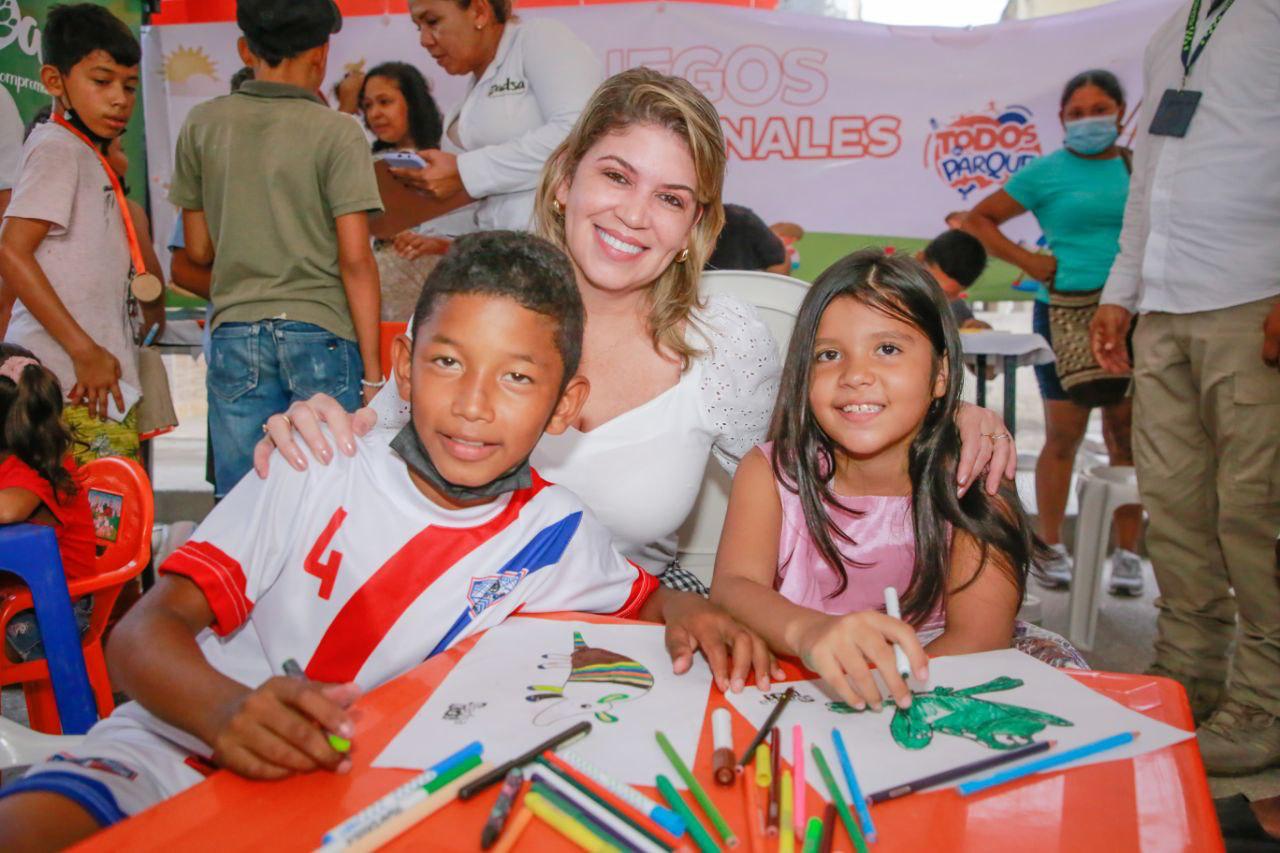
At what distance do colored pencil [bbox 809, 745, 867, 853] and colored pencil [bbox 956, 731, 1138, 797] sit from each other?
0.33 feet

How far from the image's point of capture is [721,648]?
0.95 meters

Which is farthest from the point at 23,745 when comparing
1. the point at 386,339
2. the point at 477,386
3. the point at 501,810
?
the point at 386,339

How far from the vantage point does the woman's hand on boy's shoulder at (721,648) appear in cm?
90

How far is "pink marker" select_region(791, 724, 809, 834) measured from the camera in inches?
24.7

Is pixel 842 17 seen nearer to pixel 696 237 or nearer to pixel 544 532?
pixel 696 237

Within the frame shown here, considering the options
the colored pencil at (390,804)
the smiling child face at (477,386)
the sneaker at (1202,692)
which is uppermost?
the smiling child face at (477,386)

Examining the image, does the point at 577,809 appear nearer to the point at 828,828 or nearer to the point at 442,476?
the point at 828,828

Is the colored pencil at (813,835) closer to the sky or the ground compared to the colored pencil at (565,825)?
closer to the ground

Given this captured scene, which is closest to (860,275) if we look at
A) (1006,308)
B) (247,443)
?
(247,443)

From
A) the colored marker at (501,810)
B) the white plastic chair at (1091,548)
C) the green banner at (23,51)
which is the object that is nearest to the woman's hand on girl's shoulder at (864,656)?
the colored marker at (501,810)

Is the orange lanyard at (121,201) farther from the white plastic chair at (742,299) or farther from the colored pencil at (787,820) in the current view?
the colored pencil at (787,820)

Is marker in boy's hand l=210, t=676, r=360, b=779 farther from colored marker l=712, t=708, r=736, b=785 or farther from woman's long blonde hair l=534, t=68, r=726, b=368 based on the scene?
woman's long blonde hair l=534, t=68, r=726, b=368

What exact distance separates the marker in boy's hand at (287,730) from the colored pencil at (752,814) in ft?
1.00

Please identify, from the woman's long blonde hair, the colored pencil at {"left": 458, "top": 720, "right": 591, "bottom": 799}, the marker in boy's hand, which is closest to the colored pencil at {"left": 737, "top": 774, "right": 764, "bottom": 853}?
the colored pencil at {"left": 458, "top": 720, "right": 591, "bottom": 799}
